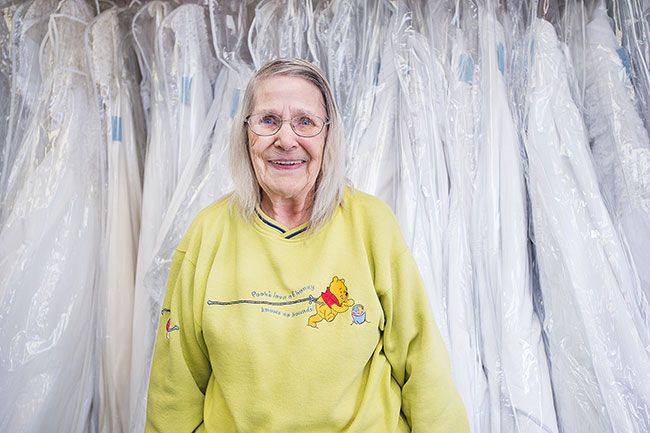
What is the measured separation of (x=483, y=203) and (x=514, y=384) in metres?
0.31

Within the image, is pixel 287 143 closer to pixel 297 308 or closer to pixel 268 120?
pixel 268 120

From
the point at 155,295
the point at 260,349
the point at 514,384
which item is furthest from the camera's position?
the point at 155,295

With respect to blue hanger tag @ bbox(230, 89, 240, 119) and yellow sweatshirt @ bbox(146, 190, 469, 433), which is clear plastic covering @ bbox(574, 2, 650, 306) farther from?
blue hanger tag @ bbox(230, 89, 240, 119)

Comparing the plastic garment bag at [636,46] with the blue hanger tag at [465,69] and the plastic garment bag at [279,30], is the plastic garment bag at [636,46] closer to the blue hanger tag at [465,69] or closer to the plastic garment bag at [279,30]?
the blue hanger tag at [465,69]

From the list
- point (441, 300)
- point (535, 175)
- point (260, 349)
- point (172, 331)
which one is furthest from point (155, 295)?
point (535, 175)

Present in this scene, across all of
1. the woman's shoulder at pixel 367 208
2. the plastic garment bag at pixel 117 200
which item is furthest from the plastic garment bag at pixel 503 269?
the plastic garment bag at pixel 117 200

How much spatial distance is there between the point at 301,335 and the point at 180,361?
19 centimetres

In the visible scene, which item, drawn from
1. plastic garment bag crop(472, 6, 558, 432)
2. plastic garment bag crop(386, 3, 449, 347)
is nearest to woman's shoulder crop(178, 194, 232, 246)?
plastic garment bag crop(386, 3, 449, 347)

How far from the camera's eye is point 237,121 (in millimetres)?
742

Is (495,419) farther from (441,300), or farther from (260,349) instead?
(260,349)

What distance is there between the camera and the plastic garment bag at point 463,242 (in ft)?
2.66

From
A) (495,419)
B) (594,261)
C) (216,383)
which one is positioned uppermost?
(594,261)

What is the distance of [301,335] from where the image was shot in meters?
0.67

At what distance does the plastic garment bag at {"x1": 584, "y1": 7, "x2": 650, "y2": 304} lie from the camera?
85cm
